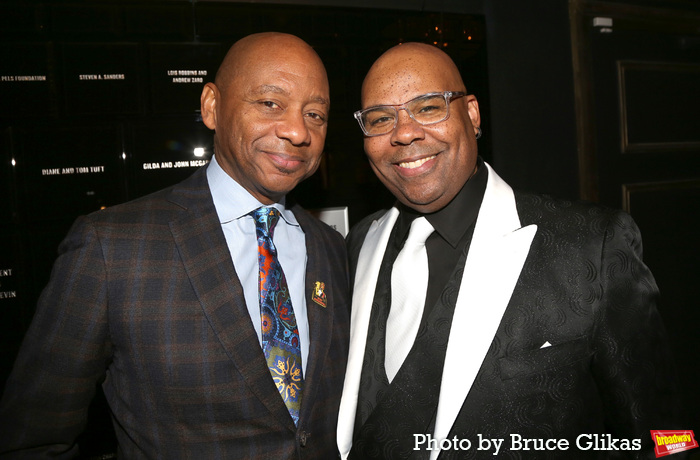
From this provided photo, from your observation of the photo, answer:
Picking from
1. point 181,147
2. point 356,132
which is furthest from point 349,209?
point 181,147

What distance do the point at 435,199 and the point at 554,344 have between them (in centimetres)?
53

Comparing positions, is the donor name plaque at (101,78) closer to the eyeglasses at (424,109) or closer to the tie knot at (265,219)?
the tie knot at (265,219)

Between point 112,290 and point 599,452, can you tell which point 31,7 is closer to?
point 112,290

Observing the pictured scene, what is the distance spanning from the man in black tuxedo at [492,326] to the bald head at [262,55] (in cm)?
23

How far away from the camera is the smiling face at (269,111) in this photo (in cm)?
135

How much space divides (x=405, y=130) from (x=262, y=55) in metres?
0.47

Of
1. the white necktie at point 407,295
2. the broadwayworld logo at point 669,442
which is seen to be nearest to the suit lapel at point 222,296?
the white necktie at point 407,295

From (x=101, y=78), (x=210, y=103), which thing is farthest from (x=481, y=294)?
(x=101, y=78)

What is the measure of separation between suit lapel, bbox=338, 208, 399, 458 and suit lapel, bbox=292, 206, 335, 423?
9cm

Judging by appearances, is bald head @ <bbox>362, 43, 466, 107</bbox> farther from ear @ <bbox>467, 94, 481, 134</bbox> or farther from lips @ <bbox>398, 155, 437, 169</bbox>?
lips @ <bbox>398, 155, 437, 169</bbox>

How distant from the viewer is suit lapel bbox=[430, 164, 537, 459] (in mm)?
1221

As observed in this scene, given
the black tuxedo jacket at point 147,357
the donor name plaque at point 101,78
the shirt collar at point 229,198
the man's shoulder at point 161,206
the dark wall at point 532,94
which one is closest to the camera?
the black tuxedo jacket at point 147,357

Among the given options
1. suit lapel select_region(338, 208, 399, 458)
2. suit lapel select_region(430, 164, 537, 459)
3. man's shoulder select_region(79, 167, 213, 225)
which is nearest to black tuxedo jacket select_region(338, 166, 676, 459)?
suit lapel select_region(430, 164, 537, 459)

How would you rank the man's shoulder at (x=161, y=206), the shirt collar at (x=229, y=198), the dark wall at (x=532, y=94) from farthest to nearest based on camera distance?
the dark wall at (x=532, y=94) < the shirt collar at (x=229, y=198) < the man's shoulder at (x=161, y=206)
